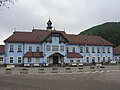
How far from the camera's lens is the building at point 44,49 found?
60.4 metres

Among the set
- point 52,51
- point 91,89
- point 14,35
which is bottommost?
point 91,89

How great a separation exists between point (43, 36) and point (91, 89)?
160ft

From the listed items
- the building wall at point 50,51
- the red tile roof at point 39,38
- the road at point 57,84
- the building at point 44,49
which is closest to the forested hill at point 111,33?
the red tile roof at point 39,38

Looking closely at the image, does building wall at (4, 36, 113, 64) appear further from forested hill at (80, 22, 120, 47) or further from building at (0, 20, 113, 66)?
forested hill at (80, 22, 120, 47)

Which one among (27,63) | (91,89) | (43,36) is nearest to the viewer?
(91,89)

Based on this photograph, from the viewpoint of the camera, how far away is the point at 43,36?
63906 mm

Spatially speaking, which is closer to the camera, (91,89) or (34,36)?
(91,89)

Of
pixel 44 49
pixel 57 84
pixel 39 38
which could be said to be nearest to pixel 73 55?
pixel 44 49

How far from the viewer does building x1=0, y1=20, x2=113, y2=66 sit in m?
60.4

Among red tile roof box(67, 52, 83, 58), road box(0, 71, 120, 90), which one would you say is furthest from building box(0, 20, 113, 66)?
road box(0, 71, 120, 90)

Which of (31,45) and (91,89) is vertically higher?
(31,45)

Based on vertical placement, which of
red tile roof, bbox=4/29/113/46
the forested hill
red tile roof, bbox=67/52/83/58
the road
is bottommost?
the road

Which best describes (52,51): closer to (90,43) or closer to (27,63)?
(27,63)

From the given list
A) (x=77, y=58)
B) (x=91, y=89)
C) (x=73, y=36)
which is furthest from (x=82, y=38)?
(x=91, y=89)
